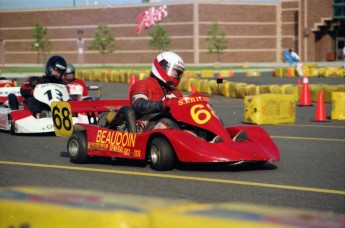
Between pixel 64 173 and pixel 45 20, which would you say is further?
pixel 45 20

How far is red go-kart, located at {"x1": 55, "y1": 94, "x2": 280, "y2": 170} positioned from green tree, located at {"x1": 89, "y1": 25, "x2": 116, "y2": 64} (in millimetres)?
70535

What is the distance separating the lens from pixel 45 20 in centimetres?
9012

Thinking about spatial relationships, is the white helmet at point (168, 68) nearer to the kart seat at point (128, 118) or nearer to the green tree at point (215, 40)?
the kart seat at point (128, 118)

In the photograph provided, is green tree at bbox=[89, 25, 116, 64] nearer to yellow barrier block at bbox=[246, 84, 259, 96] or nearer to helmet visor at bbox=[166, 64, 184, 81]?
yellow barrier block at bbox=[246, 84, 259, 96]

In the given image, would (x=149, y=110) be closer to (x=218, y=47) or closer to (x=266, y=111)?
(x=266, y=111)

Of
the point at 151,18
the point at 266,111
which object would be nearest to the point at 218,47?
the point at 151,18

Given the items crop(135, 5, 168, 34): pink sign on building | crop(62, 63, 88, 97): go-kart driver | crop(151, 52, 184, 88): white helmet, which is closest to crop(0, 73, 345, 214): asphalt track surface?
crop(151, 52, 184, 88): white helmet

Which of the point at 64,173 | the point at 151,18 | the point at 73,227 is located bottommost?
the point at 64,173

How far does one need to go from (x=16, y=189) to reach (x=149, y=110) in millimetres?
6694

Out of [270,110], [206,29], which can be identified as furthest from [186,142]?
[206,29]

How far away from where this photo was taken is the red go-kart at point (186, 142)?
9469mm

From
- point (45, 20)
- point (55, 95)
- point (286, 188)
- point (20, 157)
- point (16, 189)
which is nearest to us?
point (16, 189)

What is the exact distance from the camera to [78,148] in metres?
10.8

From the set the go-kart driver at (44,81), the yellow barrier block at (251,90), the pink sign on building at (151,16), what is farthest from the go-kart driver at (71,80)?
the pink sign on building at (151,16)
